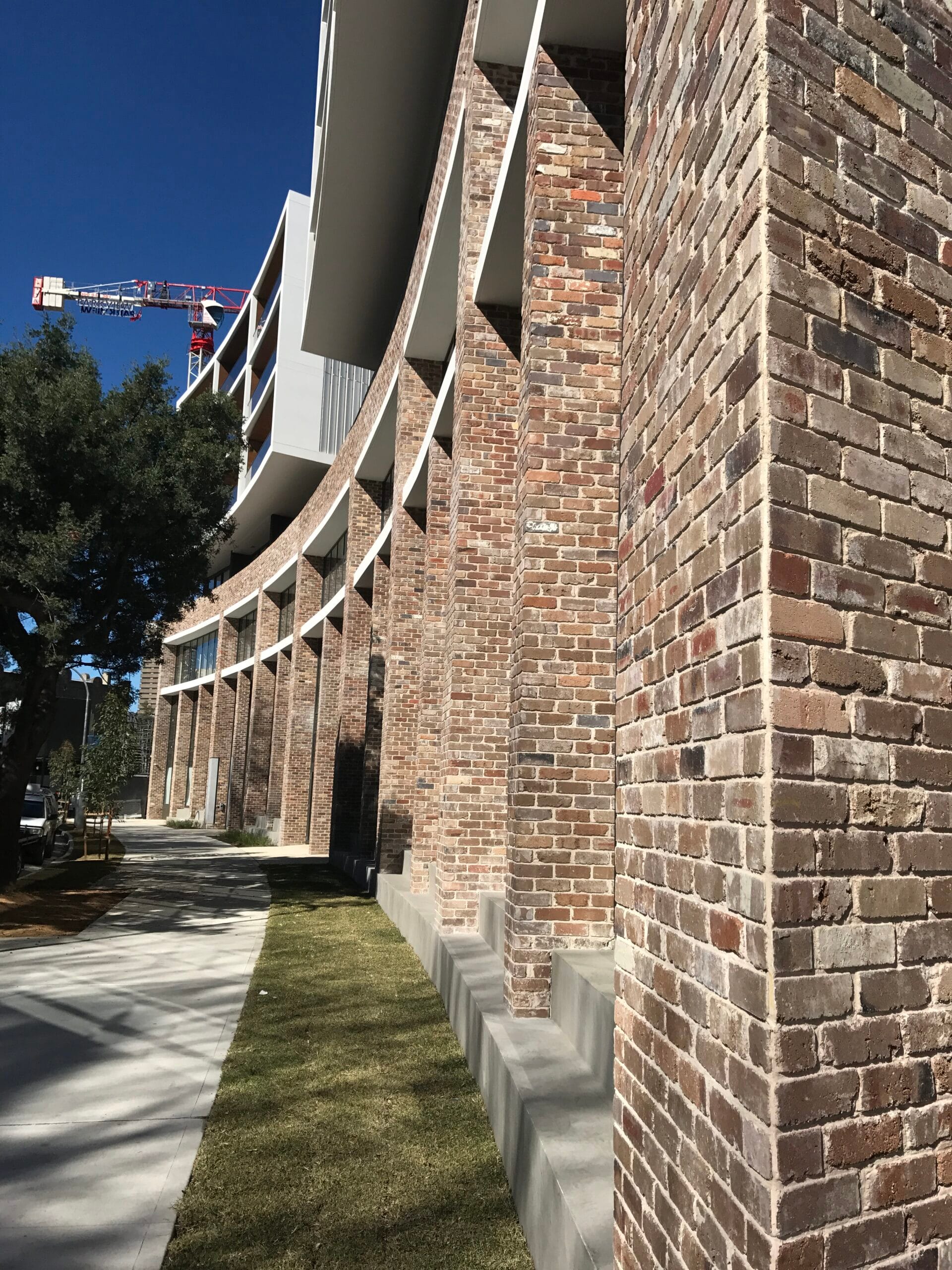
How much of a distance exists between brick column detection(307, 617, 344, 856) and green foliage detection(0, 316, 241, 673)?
6.50 meters

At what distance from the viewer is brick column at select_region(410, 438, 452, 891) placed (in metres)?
10.7

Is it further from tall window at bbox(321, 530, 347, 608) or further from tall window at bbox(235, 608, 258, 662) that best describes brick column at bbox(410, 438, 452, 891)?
tall window at bbox(235, 608, 258, 662)

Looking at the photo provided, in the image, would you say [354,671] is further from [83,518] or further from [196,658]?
[196,658]

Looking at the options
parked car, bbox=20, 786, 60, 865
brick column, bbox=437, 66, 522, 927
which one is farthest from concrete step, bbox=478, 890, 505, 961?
parked car, bbox=20, 786, 60, 865

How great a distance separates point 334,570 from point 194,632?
58.5ft

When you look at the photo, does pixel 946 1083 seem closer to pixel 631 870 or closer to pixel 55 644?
pixel 631 870

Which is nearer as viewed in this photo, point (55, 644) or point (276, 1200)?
point (276, 1200)

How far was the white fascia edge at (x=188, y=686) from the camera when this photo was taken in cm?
3953

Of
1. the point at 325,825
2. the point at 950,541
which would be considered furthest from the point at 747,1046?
the point at 325,825

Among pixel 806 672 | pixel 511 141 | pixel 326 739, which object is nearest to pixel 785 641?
pixel 806 672

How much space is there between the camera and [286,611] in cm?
3170

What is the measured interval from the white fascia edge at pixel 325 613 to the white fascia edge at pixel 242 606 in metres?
7.95

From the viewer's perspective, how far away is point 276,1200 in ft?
13.0

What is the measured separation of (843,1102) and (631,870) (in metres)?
0.89
